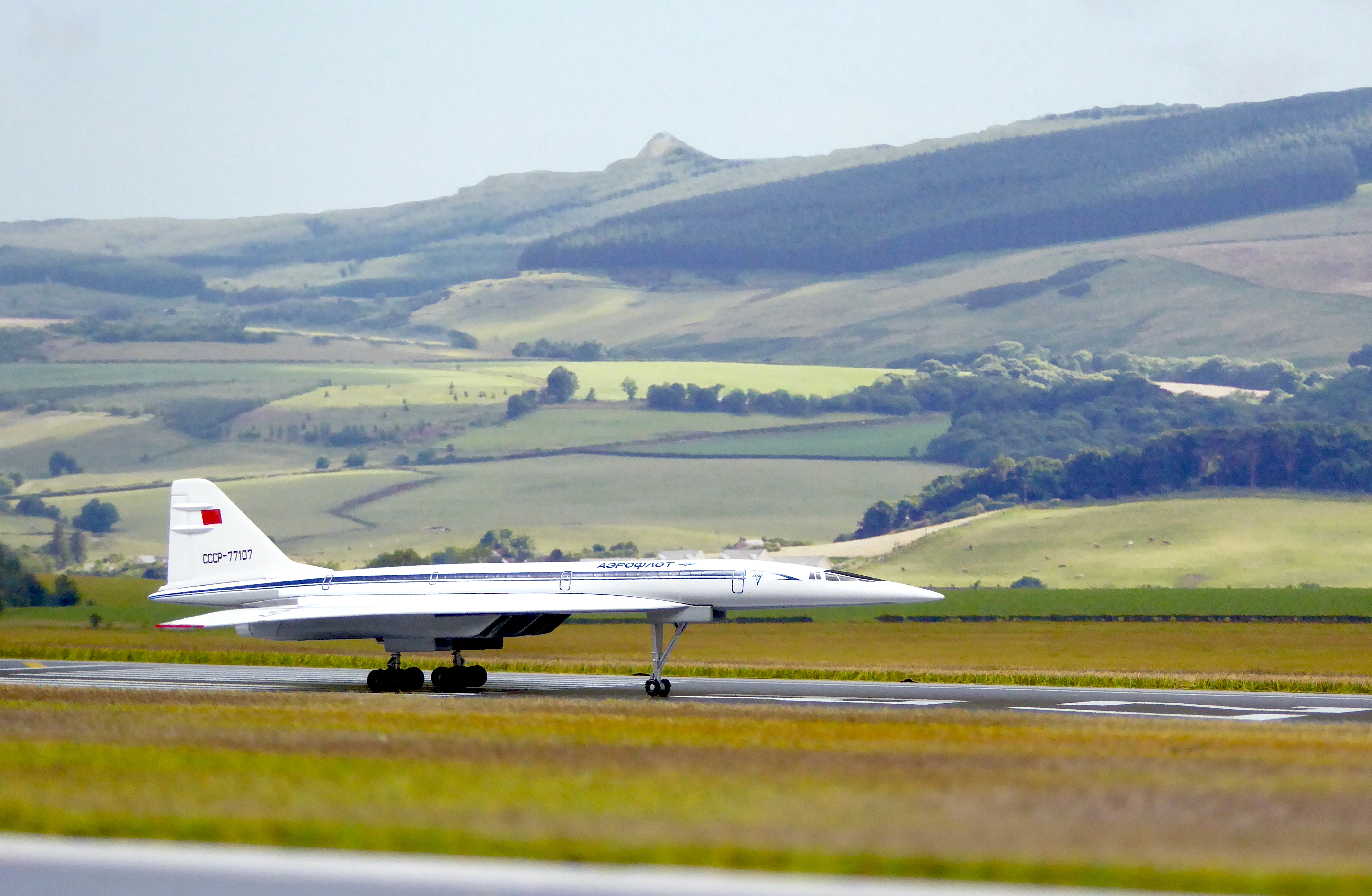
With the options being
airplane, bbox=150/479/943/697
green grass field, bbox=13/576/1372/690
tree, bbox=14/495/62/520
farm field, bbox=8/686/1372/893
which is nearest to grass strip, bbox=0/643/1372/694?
green grass field, bbox=13/576/1372/690

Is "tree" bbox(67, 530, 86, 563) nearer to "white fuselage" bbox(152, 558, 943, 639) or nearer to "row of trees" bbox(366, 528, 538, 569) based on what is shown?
"row of trees" bbox(366, 528, 538, 569)

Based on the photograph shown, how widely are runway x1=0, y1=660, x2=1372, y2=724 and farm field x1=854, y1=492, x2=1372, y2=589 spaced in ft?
315

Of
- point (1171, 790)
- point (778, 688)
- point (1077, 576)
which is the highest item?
point (1171, 790)

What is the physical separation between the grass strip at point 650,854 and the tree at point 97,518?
176 meters

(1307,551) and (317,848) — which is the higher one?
(317,848)

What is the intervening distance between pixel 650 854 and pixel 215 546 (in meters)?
30.2

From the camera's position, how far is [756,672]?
1715 inches

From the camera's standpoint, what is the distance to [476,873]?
10180 mm

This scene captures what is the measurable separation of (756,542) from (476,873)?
15221 centimetres

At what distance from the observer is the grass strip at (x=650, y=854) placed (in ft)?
32.8

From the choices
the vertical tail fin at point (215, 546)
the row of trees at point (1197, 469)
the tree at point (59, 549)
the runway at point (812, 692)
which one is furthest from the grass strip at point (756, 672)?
the row of trees at point (1197, 469)

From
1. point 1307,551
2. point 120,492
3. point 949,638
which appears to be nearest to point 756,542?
point 1307,551

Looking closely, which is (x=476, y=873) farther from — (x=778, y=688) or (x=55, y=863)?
(x=778, y=688)

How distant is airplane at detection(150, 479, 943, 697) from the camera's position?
34.0 metres
